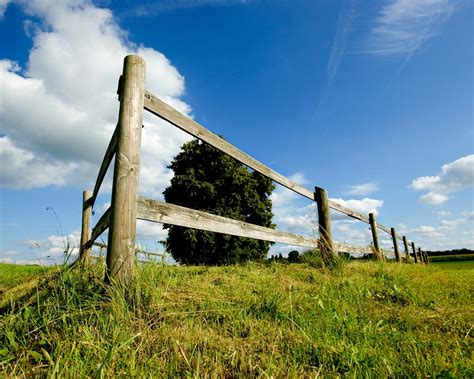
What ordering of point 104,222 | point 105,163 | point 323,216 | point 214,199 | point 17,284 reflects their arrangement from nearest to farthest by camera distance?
point 104,222, point 105,163, point 323,216, point 17,284, point 214,199

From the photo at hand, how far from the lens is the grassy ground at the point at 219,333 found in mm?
1356

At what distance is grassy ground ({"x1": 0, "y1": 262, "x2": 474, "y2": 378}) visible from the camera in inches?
53.4

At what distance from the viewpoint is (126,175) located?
2352 mm

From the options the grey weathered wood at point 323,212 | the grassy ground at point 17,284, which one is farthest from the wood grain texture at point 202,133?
the grassy ground at point 17,284

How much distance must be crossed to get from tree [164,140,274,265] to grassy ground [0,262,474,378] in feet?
50.2

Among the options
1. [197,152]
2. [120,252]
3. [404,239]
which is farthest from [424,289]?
[197,152]

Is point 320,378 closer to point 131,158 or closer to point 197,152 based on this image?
point 131,158

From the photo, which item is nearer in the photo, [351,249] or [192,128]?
[192,128]

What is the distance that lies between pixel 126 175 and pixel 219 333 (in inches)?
54.6

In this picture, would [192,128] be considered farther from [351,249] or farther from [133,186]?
[351,249]

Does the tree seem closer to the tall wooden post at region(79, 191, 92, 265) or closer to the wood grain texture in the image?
Answer: the tall wooden post at region(79, 191, 92, 265)

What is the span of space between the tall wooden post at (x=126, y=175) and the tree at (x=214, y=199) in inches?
591

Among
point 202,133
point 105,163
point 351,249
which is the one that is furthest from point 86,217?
point 351,249

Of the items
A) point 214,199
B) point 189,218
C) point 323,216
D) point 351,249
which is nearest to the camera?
point 189,218
